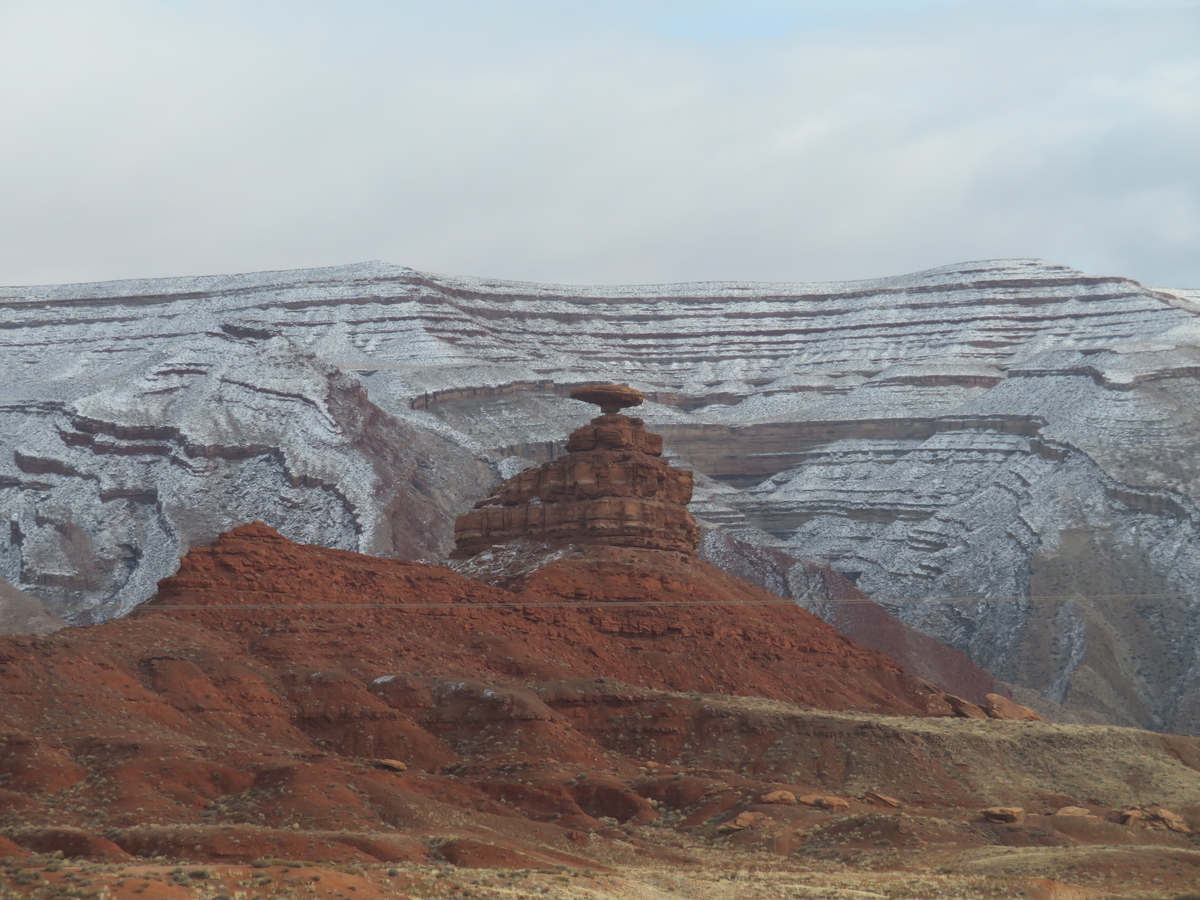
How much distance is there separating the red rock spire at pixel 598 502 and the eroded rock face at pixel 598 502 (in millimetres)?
44

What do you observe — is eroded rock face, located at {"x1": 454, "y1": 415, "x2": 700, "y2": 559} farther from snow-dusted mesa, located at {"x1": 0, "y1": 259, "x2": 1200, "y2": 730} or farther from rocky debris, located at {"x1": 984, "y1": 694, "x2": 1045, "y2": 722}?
snow-dusted mesa, located at {"x1": 0, "y1": 259, "x2": 1200, "y2": 730}

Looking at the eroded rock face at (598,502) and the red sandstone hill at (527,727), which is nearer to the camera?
the red sandstone hill at (527,727)

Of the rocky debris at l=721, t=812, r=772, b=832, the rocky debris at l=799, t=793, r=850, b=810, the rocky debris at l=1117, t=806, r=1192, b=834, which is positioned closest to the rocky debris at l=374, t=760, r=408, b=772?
the rocky debris at l=721, t=812, r=772, b=832

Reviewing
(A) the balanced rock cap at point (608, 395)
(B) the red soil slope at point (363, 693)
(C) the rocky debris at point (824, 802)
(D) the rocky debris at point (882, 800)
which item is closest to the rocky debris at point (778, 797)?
(C) the rocky debris at point (824, 802)

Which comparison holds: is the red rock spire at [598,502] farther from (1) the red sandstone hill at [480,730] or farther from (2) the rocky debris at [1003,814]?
(2) the rocky debris at [1003,814]

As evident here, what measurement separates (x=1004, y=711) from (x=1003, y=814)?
→ 23.6 metres

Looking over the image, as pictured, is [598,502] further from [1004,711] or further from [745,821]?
[745,821]

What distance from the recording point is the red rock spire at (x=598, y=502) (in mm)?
82000

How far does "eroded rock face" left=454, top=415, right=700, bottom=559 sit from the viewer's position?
82.0 m

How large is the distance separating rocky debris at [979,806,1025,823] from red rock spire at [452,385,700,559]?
27.5 meters

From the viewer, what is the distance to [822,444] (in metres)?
194

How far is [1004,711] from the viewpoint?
261ft

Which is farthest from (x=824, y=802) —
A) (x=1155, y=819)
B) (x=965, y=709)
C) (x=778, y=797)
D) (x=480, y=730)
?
(x=965, y=709)

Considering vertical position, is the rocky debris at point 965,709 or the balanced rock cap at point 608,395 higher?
the balanced rock cap at point 608,395
